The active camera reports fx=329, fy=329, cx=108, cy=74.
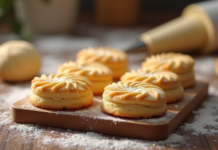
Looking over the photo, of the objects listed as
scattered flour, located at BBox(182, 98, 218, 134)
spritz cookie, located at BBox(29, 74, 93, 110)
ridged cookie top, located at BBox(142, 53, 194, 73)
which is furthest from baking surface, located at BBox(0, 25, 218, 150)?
ridged cookie top, located at BBox(142, 53, 194, 73)

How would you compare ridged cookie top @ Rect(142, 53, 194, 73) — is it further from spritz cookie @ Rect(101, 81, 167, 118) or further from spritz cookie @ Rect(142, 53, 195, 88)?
spritz cookie @ Rect(101, 81, 167, 118)

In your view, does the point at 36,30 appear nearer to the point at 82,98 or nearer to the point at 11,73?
the point at 11,73

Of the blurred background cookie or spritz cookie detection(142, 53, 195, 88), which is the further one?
the blurred background cookie

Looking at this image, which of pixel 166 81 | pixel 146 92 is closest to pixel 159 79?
pixel 166 81

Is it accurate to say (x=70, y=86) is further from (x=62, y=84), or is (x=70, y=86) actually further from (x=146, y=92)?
(x=146, y=92)

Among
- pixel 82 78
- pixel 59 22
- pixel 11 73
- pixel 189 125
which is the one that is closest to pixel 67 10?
pixel 59 22

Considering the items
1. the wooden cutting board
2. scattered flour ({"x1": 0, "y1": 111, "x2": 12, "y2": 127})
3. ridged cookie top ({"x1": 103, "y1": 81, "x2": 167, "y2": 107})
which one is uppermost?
ridged cookie top ({"x1": 103, "y1": 81, "x2": 167, "y2": 107})

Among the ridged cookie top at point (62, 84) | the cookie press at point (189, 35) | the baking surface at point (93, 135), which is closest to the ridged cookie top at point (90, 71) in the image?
the ridged cookie top at point (62, 84)
